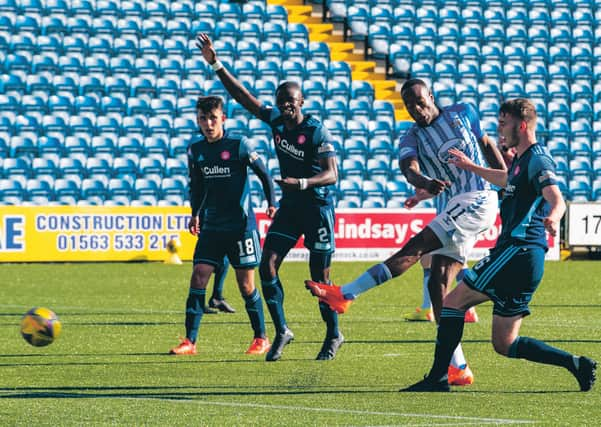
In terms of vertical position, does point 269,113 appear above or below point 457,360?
above

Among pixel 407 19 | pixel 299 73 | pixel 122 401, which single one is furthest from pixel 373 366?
pixel 407 19

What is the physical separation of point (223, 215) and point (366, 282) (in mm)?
2680

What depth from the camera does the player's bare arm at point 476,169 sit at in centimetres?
776

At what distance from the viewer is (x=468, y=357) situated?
32.3ft

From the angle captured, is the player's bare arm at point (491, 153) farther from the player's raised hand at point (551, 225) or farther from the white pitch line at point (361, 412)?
the white pitch line at point (361, 412)

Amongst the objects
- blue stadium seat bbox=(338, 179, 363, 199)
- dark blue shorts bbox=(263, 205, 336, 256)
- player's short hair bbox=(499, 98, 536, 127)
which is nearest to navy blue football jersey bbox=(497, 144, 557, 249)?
player's short hair bbox=(499, 98, 536, 127)

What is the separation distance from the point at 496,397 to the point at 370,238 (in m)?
16.3

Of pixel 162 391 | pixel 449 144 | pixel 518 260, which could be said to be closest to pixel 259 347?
pixel 162 391

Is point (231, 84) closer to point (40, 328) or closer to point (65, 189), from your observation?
point (40, 328)

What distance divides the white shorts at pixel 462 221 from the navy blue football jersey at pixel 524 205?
86cm

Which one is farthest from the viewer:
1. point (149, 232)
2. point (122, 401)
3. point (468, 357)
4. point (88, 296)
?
point (149, 232)

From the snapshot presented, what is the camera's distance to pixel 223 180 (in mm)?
10211

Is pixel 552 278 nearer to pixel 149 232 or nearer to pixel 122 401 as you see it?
pixel 149 232

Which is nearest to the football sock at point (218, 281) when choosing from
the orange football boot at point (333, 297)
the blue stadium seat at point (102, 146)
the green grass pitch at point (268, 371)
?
the green grass pitch at point (268, 371)
